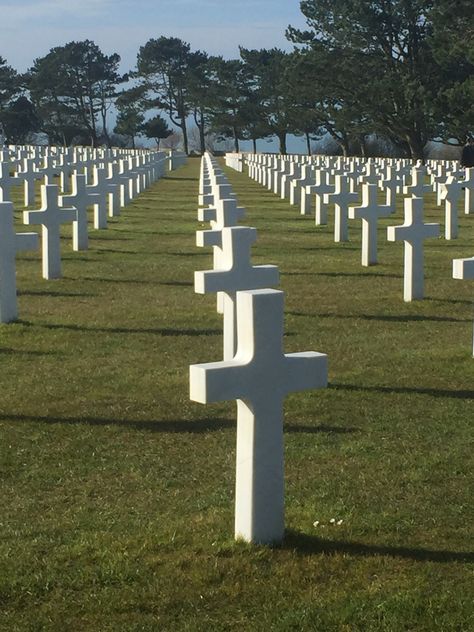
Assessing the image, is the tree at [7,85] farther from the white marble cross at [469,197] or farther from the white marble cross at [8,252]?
the white marble cross at [8,252]

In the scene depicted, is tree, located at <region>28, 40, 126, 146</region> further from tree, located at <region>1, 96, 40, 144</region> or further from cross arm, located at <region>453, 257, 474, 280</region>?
cross arm, located at <region>453, 257, 474, 280</region>

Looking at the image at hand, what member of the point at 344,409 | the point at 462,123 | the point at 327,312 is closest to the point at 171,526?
the point at 344,409

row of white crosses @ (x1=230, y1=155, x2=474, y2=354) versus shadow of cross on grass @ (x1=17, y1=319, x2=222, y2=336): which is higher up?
row of white crosses @ (x1=230, y1=155, x2=474, y2=354)

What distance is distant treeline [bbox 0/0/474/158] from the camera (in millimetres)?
45844

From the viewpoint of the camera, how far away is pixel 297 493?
18.1ft

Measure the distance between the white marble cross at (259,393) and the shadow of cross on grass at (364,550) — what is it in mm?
100

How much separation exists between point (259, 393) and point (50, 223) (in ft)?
28.0

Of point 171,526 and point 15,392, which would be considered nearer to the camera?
point 171,526

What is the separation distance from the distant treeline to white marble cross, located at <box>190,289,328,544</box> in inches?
1448

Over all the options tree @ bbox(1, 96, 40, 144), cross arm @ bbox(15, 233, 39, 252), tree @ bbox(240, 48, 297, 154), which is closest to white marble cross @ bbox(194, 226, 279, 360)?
cross arm @ bbox(15, 233, 39, 252)

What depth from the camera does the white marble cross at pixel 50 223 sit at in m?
12.7

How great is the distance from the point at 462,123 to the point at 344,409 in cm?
3709

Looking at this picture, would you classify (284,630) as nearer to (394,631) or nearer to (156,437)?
(394,631)

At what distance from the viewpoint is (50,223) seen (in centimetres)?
1276
